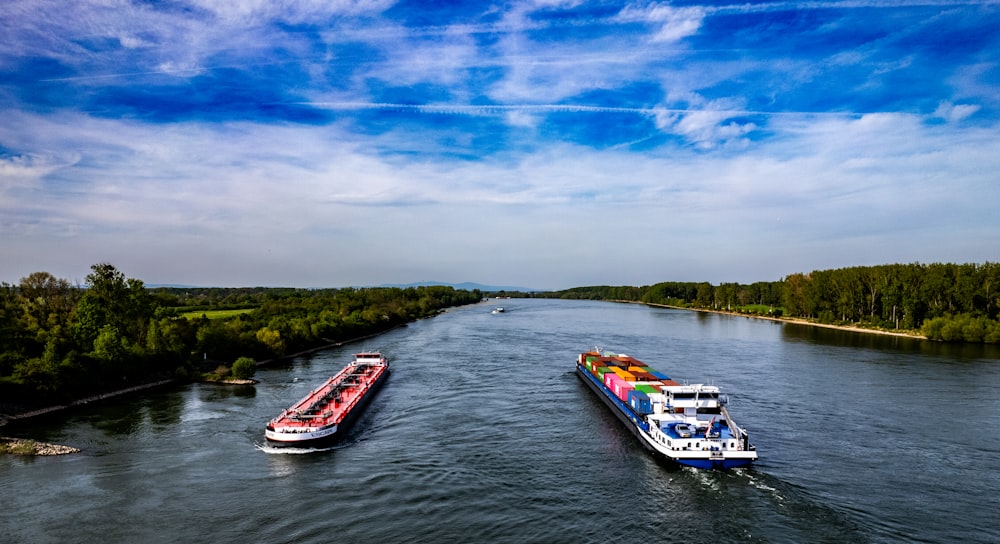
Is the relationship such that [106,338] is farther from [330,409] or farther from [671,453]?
[671,453]

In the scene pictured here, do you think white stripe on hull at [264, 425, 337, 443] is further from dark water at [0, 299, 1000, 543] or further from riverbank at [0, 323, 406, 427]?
riverbank at [0, 323, 406, 427]

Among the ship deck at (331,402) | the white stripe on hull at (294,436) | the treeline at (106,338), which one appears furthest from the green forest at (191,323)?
the white stripe on hull at (294,436)

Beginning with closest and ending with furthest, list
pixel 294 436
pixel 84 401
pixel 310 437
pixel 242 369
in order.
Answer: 1. pixel 294 436
2. pixel 310 437
3. pixel 84 401
4. pixel 242 369

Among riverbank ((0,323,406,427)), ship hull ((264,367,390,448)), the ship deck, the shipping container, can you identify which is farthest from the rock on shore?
the shipping container

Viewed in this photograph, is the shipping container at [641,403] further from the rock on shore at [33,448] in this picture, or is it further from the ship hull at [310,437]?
the rock on shore at [33,448]

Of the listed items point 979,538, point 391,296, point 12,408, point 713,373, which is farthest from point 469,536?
point 391,296

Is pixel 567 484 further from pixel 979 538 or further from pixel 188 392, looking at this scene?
pixel 188 392

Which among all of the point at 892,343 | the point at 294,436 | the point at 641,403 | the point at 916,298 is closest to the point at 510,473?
the point at 641,403
